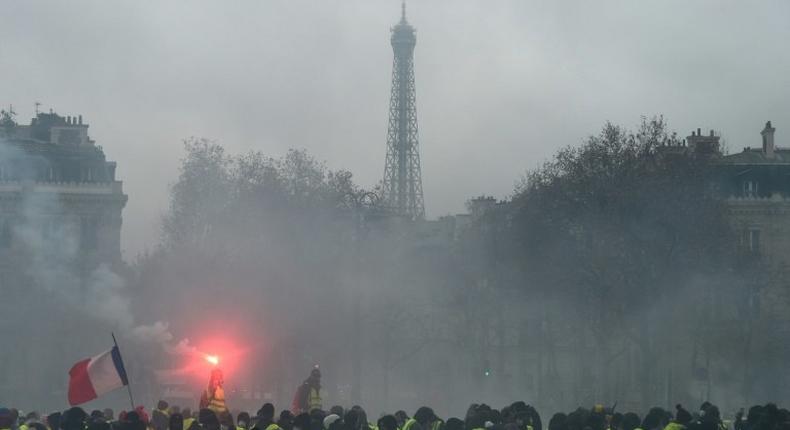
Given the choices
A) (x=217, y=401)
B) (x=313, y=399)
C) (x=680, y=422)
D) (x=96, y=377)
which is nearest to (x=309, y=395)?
(x=313, y=399)

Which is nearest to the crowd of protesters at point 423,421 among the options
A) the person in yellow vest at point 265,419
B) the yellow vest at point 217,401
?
the person in yellow vest at point 265,419

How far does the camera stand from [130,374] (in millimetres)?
57094

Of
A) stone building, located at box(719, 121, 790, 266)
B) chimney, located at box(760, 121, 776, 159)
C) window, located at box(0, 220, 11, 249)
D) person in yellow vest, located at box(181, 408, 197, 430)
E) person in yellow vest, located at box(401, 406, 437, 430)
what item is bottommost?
person in yellow vest, located at box(181, 408, 197, 430)

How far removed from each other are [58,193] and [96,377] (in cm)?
4420

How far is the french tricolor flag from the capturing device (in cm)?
2741

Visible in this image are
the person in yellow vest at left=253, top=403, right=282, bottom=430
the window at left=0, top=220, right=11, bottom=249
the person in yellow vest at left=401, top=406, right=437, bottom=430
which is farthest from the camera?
the window at left=0, top=220, right=11, bottom=249

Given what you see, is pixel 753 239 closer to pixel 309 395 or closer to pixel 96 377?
pixel 309 395

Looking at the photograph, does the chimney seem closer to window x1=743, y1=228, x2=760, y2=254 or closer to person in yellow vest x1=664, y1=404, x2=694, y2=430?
window x1=743, y1=228, x2=760, y2=254

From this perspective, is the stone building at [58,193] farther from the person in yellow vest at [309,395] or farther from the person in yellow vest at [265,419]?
the person in yellow vest at [265,419]

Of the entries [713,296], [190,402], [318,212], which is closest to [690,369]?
[713,296]

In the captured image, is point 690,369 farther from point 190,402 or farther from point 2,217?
point 2,217

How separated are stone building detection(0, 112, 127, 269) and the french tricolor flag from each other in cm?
3878

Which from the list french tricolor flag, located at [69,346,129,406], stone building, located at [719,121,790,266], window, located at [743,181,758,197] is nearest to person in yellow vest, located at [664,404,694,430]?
french tricolor flag, located at [69,346,129,406]

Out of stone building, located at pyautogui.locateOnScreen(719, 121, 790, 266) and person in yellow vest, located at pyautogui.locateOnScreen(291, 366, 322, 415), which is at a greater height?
stone building, located at pyautogui.locateOnScreen(719, 121, 790, 266)
